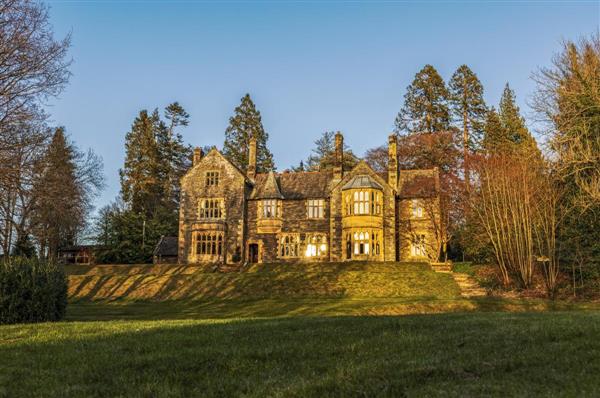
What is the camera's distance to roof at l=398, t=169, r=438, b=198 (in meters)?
43.9

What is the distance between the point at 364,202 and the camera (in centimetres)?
4281

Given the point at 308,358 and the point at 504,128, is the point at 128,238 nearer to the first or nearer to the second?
the point at 504,128

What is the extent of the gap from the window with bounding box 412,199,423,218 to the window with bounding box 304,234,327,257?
769 cm

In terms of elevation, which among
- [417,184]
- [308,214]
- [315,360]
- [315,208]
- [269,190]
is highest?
[417,184]

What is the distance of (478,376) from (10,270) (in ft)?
48.0

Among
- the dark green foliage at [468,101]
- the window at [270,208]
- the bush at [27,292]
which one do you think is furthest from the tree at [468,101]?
the bush at [27,292]

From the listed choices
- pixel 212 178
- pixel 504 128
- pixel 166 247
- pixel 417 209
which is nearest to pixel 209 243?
pixel 212 178

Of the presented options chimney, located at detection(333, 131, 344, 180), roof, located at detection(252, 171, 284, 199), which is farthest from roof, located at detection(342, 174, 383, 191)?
roof, located at detection(252, 171, 284, 199)

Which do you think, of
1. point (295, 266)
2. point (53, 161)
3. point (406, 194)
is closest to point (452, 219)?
point (406, 194)

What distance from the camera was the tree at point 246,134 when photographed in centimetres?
7089

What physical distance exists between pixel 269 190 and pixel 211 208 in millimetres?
5440

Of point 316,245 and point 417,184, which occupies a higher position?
point 417,184

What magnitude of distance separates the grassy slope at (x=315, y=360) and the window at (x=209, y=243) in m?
34.1

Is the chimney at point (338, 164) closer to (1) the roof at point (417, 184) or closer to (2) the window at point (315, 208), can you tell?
(2) the window at point (315, 208)
